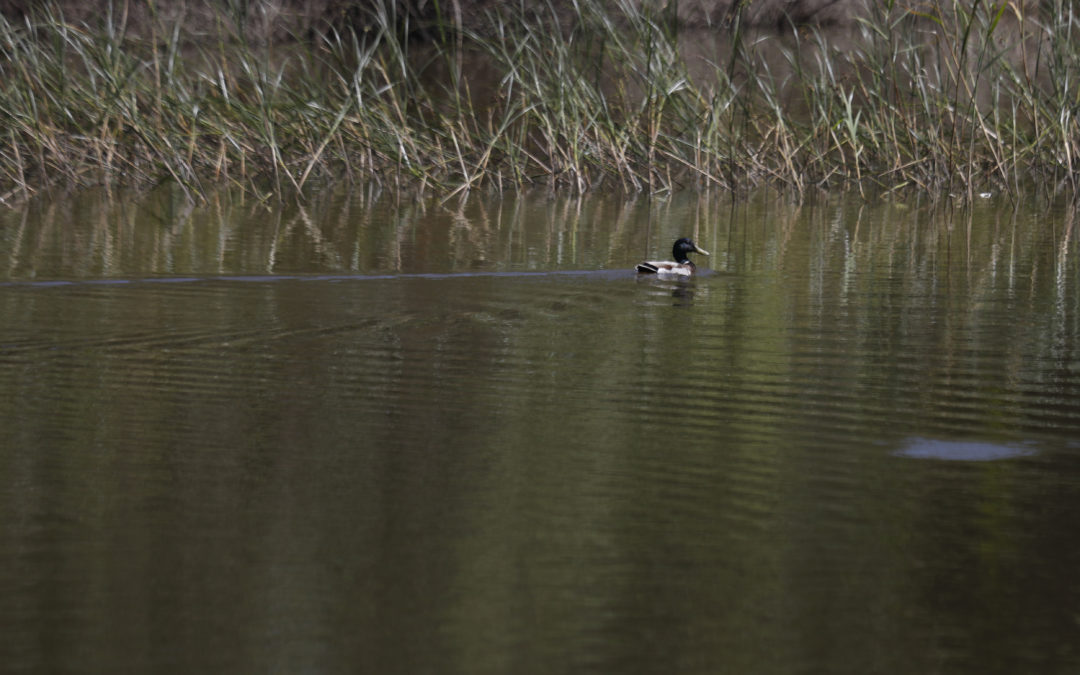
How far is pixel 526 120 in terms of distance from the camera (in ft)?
45.7

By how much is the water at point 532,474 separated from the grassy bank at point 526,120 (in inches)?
167

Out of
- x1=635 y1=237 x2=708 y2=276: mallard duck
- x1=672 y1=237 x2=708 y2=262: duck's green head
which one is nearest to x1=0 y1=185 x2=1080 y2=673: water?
x1=635 y1=237 x2=708 y2=276: mallard duck

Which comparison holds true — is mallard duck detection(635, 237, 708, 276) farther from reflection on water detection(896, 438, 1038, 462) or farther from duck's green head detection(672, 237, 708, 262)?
reflection on water detection(896, 438, 1038, 462)

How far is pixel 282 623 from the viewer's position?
3.37 m

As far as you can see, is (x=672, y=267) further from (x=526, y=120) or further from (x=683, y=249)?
(x=526, y=120)

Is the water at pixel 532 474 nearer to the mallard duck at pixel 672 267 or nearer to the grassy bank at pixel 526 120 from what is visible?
the mallard duck at pixel 672 267

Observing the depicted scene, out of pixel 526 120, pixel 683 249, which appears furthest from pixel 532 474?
pixel 526 120

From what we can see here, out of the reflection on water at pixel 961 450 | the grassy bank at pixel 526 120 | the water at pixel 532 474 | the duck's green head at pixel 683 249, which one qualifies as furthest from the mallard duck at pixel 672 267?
the reflection on water at pixel 961 450

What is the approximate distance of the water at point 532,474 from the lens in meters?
3.35

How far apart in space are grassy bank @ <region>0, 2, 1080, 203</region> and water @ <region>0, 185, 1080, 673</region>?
4.25 m

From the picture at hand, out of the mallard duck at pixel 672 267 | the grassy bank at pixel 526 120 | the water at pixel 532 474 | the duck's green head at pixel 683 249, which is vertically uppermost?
the grassy bank at pixel 526 120

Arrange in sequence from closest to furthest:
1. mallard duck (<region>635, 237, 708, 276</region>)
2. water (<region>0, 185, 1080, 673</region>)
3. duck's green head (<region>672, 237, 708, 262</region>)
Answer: water (<region>0, 185, 1080, 673</region>), mallard duck (<region>635, 237, 708, 276</region>), duck's green head (<region>672, 237, 708, 262</region>)

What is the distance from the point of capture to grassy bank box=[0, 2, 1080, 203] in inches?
508

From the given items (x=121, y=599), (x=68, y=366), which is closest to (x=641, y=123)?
(x=68, y=366)
